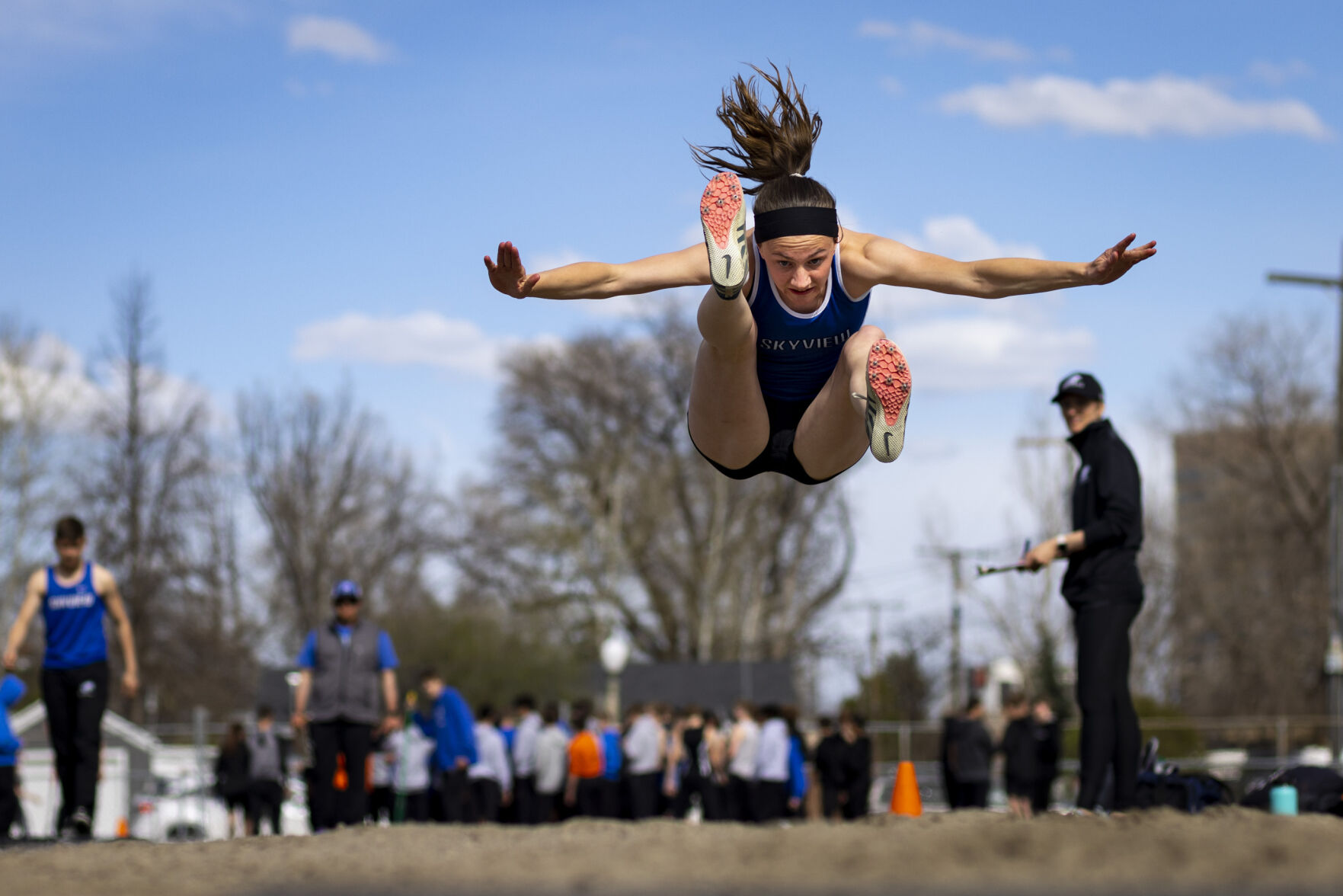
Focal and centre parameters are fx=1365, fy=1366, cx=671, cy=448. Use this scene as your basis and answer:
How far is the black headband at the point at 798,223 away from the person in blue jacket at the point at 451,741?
8.80 m

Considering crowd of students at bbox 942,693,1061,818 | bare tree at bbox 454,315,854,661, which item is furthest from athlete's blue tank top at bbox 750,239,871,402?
bare tree at bbox 454,315,854,661

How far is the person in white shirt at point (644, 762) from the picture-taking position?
15766 millimetres

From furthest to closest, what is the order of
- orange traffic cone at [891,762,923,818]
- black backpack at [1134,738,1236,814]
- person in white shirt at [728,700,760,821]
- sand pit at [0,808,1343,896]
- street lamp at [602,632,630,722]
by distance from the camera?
street lamp at [602,632,630,722] → person in white shirt at [728,700,760,821] → orange traffic cone at [891,762,923,818] → black backpack at [1134,738,1236,814] → sand pit at [0,808,1343,896]

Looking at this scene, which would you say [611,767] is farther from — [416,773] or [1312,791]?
[1312,791]

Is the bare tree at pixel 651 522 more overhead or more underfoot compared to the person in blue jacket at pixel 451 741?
more overhead

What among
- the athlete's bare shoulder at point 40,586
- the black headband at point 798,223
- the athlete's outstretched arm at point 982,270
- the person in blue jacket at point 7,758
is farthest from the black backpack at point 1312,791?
the person in blue jacket at point 7,758

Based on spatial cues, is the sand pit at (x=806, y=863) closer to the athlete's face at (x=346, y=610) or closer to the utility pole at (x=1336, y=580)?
the athlete's face at (x=346, y=610)

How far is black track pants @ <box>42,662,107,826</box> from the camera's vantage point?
8258mm

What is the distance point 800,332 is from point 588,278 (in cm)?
113

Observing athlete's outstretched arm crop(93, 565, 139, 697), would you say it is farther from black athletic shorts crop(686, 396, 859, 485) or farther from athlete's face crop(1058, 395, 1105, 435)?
athlete's face crop(1058, 395, 1105, 435)

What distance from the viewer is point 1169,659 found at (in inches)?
1558

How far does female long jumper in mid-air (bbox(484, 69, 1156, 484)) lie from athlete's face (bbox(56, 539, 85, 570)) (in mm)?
4280

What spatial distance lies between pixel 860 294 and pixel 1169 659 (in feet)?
121

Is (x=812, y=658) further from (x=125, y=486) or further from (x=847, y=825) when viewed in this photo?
(x=847, y=825)
